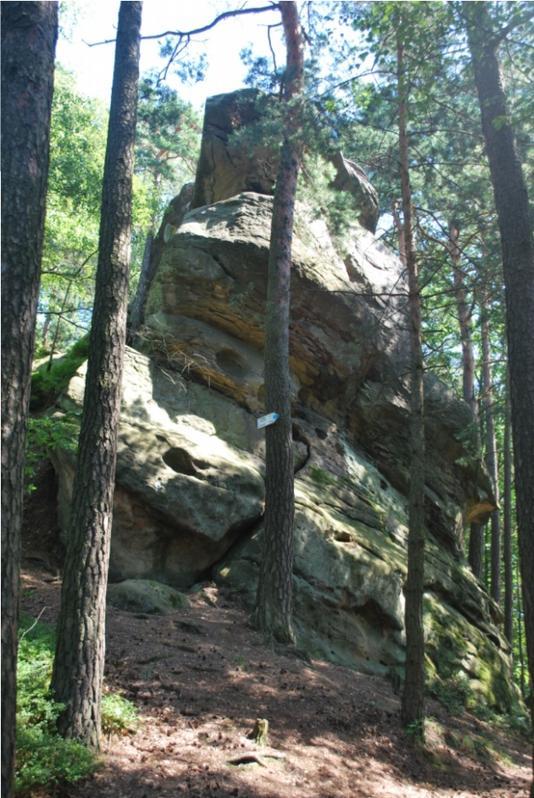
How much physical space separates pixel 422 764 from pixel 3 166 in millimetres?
7513

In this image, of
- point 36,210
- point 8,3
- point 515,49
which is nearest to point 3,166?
point 36,210

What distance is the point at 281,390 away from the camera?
10.4 m

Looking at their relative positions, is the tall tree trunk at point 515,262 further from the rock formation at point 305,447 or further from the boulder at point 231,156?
the boulder at point 231,156

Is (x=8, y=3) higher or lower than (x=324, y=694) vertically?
higher

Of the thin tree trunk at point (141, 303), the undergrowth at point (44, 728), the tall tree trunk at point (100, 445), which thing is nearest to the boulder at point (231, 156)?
the thin tree trunk at point (141, 303)

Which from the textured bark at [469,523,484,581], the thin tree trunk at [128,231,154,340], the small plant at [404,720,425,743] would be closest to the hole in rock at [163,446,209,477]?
the thin tree trunk at [128,231,154,340]

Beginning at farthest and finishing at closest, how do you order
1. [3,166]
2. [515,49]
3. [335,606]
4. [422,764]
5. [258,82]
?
[258,82]
[335,606]
[515,49]
[422,764]
[3,166]

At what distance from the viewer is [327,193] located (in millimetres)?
13500

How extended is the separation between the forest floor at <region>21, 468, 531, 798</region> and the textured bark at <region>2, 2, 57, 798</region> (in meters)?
2.14

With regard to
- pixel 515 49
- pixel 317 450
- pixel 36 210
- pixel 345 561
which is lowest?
pixel 345 561

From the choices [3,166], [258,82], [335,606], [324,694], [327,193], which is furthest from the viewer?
[327,193]

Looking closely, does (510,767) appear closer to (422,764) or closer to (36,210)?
(422,764)

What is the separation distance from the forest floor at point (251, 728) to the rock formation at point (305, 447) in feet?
4.08

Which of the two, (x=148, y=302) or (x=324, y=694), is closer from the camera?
(x=324, y=694)
